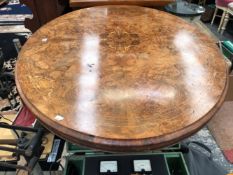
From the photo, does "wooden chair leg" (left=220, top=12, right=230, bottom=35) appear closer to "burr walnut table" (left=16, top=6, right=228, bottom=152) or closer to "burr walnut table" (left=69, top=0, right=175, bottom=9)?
"burr walnut table" (left=69, top=0, right=175, bottom=9)

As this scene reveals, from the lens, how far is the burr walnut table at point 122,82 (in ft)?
1.87

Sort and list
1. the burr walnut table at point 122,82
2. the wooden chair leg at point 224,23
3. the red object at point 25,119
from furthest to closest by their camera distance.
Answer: the wooden chair leg at point 224,23, the red object at point 25,119, the burr walnut table at point 122,82

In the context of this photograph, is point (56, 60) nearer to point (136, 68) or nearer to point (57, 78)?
point (57, 78)

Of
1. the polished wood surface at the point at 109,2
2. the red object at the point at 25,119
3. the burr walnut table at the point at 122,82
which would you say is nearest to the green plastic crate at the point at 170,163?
the red object at the point at 25,119

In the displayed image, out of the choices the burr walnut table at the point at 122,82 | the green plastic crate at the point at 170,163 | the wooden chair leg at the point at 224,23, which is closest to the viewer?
the burr walnut table at the point at 122,82

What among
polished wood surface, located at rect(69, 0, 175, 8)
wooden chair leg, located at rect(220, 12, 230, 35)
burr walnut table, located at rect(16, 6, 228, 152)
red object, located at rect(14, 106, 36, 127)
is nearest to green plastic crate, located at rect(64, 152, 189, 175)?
red object, located at rect(14, 106, 36, 127)

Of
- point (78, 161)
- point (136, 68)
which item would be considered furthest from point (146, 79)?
point (78, 161)

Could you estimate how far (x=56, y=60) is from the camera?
818mm

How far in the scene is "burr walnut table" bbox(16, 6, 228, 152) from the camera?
57cm

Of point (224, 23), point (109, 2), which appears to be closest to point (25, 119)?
point (109, 2)

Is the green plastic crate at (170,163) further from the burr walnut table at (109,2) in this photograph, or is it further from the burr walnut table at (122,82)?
the burr walnut table at (109,2)

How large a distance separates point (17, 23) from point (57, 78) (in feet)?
9.49

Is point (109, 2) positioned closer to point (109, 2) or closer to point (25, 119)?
point (109, 2)

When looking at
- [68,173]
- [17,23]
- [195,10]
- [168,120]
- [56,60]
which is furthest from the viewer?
[17,23]
